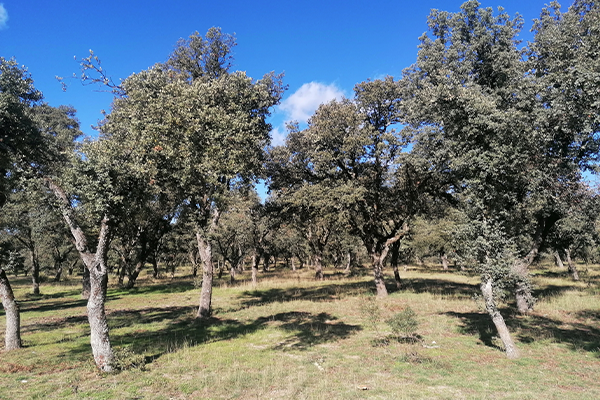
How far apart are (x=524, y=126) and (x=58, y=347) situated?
19753mm

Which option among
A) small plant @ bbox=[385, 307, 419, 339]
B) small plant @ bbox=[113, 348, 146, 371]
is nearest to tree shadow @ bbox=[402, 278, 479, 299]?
small plant @ bbox=[385, 307, 419, 339]

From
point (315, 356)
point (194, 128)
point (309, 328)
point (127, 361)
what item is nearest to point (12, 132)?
point (194, 128)

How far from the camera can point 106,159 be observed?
32.6 ft

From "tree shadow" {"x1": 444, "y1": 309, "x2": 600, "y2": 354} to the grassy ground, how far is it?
0.04 m

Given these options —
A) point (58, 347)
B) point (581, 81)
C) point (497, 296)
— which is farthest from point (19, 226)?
point (581, 81)

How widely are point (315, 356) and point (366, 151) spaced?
593 inches

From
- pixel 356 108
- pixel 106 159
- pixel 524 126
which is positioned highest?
pixel 356 108

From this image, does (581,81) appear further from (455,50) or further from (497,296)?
(455,50)

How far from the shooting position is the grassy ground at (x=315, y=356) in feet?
25.9

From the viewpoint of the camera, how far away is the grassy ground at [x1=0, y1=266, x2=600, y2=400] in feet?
25.9

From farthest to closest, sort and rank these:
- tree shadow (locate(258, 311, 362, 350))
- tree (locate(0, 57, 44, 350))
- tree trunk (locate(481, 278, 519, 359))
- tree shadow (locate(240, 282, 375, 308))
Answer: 1. tree shadow (locate(240, 282, 375, 308))
2. tree shadow (locate(258, 311, 362, 350))
3. tree (locate(0, 57, 44, 350))
4. tree trunk (locate(481, 278, 519, 359))

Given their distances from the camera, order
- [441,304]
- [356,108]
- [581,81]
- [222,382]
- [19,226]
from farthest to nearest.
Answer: [19,226], [356,108], [441,304], [581,81], [222,382]

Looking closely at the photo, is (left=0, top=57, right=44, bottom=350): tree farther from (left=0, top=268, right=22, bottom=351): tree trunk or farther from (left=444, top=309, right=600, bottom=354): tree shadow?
(left=444, top=309, right=600, bottom=354): tree shadow

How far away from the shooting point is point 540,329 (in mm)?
13789
